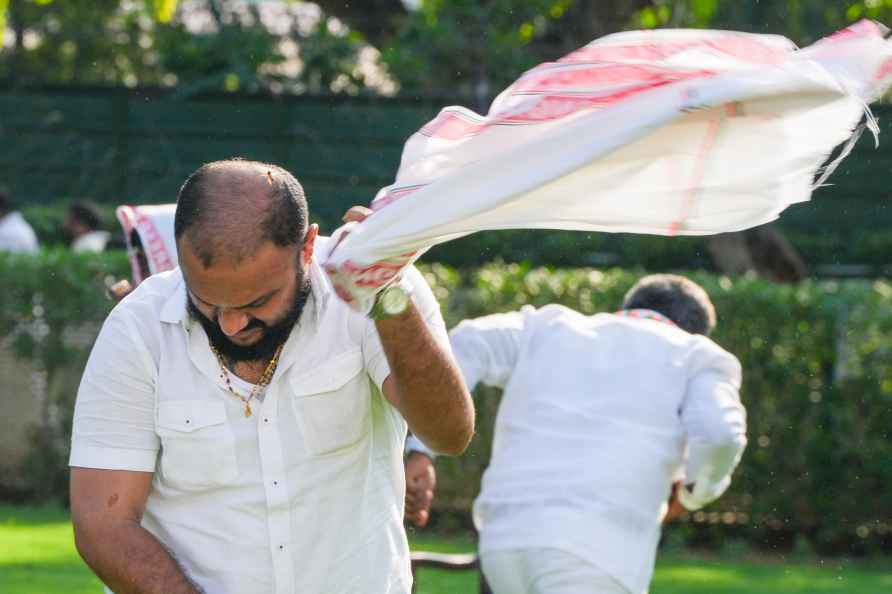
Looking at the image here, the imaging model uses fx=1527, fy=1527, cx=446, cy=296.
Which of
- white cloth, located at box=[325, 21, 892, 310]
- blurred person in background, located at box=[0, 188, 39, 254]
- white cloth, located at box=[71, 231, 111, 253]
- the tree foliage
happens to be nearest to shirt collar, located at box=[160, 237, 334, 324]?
white cloth, located at box=[325, 21, 892, 310]

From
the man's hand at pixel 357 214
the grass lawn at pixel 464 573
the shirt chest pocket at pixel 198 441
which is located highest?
the man's hand at pixel 357 214

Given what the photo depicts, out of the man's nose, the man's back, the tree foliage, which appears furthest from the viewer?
the tree foliage

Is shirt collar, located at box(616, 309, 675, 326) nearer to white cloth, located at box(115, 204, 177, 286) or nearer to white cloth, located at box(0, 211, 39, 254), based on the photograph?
white cloth, located at box(115, 204, 177, 286)

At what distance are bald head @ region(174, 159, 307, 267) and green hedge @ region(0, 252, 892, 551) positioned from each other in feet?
20.8

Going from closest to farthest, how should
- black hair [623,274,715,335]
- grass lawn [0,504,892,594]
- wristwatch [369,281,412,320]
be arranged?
wristwatch [369,281,412,320], black hair [623,274,715,335], grass lawn [0,504,892,594]

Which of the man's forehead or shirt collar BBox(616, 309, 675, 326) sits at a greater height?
the man's forehead

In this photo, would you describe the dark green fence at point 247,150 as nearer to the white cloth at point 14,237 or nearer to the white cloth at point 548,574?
the white cloth at point 14,237

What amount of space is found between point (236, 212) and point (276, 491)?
677 mm

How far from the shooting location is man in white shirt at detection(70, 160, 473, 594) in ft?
11.6

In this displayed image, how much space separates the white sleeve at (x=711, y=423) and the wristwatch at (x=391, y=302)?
6.42 ft

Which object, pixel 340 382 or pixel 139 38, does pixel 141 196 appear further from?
pixel 340 382

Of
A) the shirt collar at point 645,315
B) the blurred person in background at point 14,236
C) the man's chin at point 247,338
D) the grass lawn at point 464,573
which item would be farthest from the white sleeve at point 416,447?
the blurred person in background at point 14,236

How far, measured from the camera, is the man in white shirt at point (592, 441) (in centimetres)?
489

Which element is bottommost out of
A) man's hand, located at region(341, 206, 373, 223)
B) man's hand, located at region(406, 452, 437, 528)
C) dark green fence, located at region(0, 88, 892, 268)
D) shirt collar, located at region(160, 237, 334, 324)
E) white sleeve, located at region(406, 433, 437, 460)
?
dark green fence, located at region(0, 88, 892, 268)
